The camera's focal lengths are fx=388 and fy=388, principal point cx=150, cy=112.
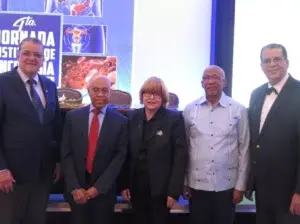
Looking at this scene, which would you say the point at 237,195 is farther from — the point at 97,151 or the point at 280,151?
the point at 97,151

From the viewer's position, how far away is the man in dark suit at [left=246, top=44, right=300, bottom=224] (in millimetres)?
2373

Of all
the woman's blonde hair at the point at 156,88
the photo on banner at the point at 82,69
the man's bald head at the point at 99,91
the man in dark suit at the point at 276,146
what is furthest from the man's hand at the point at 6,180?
the photo on banner at the point at 82,69

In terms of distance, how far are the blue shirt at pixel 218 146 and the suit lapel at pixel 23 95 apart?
1024 mm

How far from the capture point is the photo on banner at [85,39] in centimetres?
649

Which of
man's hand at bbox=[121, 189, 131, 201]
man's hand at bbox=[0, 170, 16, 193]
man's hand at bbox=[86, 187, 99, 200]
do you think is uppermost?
man's hand at bbox=[0, 170, 16, 193]

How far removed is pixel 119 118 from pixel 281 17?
15.8 ft

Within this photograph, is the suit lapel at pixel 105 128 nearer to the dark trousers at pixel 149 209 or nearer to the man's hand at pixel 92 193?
the man's hand at pixel 92 193

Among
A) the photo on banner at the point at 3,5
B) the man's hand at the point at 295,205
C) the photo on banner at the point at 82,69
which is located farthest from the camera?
the photo on banner at the point at 82,69

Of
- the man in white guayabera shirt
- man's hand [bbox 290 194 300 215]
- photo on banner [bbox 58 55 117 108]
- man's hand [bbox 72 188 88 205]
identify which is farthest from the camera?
photo on banner [bbox 58 55 117 108]

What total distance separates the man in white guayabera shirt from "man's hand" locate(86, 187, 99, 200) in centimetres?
62

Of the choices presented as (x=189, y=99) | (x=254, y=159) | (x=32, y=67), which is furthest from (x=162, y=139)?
(x=189, y=99)

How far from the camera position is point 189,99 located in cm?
658

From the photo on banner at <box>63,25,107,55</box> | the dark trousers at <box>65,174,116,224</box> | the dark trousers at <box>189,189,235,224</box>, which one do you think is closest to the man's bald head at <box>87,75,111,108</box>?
the dark trousers at <box>65,174,116,224</box>

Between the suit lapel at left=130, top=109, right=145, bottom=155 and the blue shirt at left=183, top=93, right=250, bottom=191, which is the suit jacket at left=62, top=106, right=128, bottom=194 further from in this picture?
the blue shirt at left=183, top=93, right=250, bottom=191
